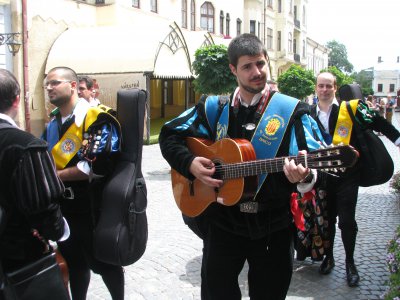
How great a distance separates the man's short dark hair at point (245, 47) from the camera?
2.56 metres

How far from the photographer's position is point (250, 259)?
2.68m

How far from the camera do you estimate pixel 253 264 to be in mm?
2664

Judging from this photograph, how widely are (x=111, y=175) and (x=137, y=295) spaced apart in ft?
4.60

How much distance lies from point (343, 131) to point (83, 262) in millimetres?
2537

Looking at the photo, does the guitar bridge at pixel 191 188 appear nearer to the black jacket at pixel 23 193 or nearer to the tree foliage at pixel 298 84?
the black jacket at pixel 23 193

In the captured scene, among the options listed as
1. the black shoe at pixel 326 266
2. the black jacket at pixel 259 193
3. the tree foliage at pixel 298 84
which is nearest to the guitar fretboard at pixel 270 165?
the black jacket at pixel 259 193

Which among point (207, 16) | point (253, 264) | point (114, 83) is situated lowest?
point (253, 264)

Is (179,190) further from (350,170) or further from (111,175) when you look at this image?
(350,170)

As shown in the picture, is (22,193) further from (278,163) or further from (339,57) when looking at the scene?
(339,57)

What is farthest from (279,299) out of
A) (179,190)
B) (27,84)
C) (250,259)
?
(27,84)

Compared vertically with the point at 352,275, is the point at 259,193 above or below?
above

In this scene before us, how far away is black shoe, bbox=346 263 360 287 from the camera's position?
411 cm

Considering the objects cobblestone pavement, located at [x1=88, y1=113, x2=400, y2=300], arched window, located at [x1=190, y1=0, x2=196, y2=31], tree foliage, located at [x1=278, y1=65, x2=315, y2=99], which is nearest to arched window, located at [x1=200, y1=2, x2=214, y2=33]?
arched window, located at [x1=190, y1=0, x2=196, y2=31]

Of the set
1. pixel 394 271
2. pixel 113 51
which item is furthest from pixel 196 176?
pixel 113 51
